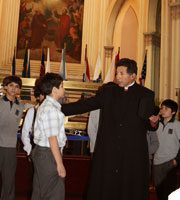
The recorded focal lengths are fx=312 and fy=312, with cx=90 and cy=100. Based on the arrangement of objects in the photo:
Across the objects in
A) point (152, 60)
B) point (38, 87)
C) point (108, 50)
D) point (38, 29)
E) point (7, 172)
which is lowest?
point (7, 172)

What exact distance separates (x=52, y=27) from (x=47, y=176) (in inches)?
493

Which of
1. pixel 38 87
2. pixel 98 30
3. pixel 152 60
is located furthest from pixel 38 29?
pixel 38 87

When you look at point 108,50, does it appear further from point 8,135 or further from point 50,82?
point 50,82

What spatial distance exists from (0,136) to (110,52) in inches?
442

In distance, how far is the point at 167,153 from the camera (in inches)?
158

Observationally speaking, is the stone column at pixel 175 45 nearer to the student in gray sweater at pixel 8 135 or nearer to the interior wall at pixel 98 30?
the interior wall at pixel 98 30

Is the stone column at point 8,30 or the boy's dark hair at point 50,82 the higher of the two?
the stone column at point 8,30

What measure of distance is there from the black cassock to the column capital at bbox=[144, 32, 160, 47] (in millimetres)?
9658

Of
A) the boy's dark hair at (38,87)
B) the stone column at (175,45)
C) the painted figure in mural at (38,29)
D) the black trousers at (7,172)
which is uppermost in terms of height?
the painted figure in mural at (38,29)

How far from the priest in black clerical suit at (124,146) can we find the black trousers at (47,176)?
288 mm

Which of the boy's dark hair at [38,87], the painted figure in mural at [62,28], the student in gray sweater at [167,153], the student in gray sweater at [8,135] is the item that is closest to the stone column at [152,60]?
the painted figure in mural at [62,28]

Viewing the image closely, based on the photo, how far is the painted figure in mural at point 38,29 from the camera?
1422cm

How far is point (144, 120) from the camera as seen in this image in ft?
8.88

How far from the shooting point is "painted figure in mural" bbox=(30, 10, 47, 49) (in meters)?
14.2
